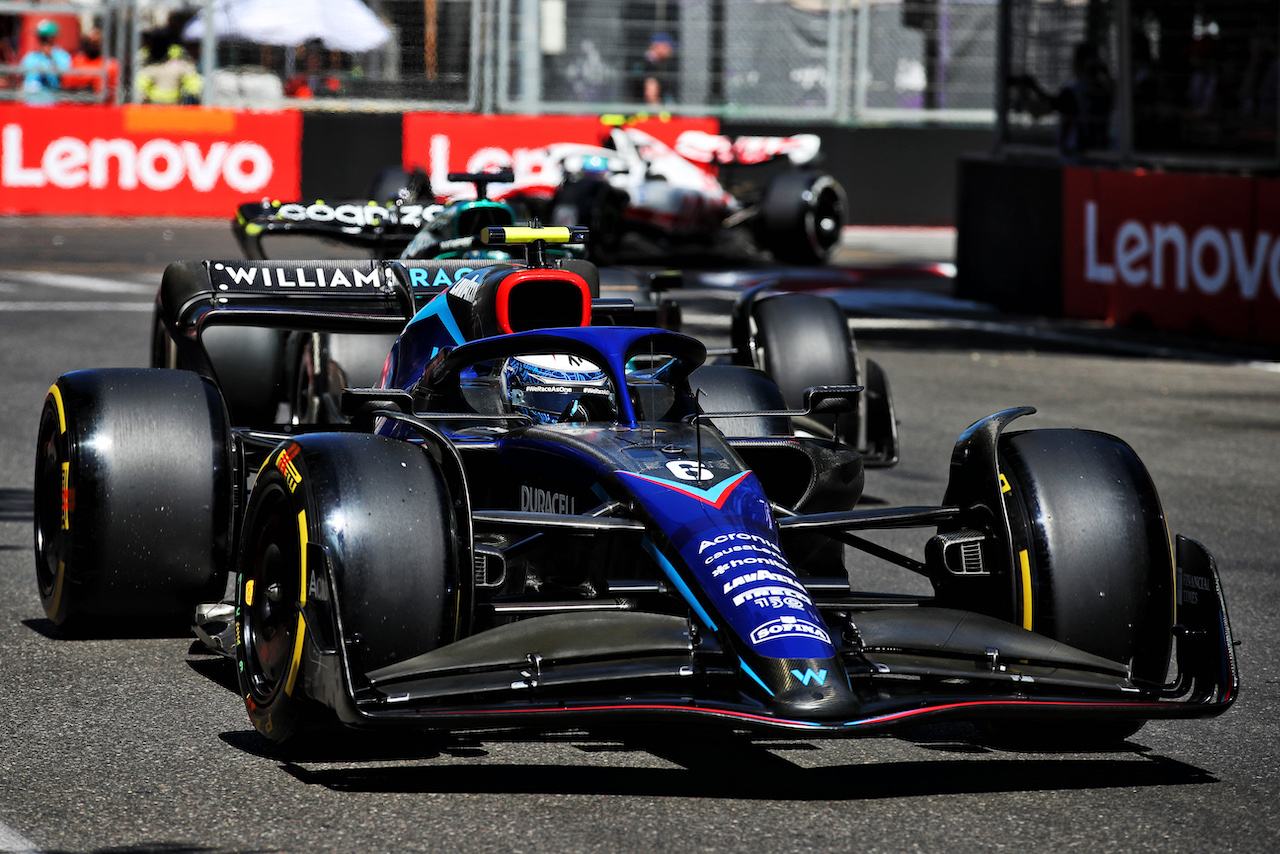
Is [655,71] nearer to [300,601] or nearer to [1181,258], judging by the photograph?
[1181,258]

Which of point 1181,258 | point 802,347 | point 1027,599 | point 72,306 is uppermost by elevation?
point 1181,258

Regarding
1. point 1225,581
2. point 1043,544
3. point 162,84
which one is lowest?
point 1225,581

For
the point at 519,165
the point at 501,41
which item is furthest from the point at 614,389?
the point at 501,41

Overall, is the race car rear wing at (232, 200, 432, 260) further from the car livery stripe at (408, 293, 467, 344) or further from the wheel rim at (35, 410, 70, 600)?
the wheel rim at (35, 410, 70, 600)

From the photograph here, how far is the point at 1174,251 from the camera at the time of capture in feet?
48.4

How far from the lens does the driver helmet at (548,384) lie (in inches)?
230

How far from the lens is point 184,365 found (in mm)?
7227

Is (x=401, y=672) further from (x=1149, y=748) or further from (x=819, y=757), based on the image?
(x=1149, y=748)

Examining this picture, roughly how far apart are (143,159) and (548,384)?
17259 millimetres

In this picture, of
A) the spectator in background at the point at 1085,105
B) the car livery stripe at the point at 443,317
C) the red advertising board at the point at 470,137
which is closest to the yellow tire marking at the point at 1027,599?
the car livery stripe at the point at 443,317

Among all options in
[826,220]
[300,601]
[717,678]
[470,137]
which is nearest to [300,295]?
[300,601]

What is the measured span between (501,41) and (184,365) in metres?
17.3

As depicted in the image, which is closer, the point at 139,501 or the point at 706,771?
the point at 706,771

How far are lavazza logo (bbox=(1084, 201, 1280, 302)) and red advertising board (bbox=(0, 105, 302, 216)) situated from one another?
10.3m
